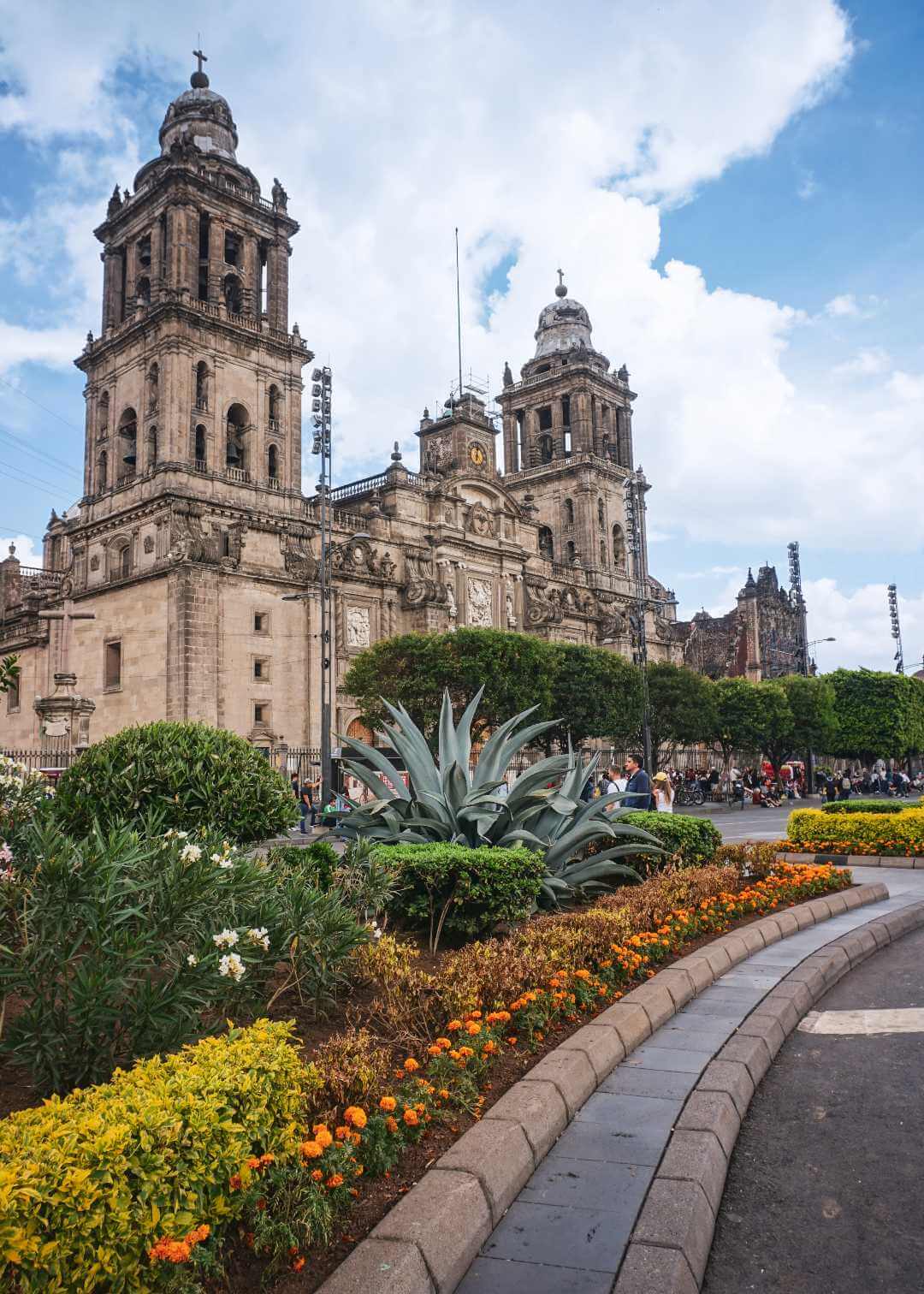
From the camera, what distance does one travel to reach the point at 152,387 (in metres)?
39.7

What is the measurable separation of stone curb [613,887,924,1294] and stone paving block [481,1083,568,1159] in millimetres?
541

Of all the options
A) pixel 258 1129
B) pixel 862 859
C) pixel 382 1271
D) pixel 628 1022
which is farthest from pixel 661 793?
pixel 382 1271

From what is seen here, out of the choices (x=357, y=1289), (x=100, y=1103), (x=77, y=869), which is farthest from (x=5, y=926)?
(x=357, y=1289)

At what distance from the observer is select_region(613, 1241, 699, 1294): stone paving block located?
330 centimetres

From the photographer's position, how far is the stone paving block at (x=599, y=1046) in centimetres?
540

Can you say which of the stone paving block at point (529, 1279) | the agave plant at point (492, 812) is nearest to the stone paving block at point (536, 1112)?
the stone paving block at point (529, 1279)

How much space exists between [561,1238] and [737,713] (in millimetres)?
45365

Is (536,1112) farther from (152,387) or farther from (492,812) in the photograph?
(152,387)

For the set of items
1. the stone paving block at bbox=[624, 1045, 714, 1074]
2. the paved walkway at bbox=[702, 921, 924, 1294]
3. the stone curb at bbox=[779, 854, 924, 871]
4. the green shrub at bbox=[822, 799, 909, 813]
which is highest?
the green shrub at bbox=[822, 799, 909, 813]

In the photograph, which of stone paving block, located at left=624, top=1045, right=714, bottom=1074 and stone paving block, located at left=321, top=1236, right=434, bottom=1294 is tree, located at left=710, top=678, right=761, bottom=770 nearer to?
stone paving block, located at left=624, top=1045, right=714, bottom=1074

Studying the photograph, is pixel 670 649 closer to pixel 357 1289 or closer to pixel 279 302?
pixel 279 302

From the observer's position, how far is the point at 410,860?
7.93 metres

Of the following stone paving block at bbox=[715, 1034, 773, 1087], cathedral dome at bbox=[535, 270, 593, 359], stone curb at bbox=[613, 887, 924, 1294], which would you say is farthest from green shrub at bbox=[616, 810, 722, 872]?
cathedral dome at bbox=[535, 270, 593, 359]

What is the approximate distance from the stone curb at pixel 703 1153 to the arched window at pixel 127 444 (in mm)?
39272
